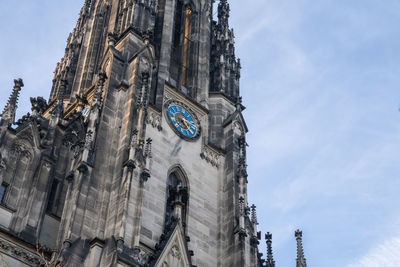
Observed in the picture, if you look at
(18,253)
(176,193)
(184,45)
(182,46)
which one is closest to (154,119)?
(176,193)

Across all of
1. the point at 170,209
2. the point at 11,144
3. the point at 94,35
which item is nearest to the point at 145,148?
the point at 170,209

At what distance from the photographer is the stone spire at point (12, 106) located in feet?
90.5

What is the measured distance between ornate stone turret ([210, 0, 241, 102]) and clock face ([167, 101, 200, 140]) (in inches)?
145

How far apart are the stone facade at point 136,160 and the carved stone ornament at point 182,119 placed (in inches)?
3.2

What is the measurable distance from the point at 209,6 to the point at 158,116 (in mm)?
12753

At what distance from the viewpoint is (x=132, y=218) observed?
25.2 m

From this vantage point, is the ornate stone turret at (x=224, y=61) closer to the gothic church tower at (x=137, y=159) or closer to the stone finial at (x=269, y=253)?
the gothic church tower at (x=137, y=159)

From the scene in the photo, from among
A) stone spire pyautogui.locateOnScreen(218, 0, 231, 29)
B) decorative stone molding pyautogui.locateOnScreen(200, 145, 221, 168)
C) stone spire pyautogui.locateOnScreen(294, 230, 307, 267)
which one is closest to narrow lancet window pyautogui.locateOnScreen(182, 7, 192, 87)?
stone spire pyautogui.locateOnScreen(218, 0, 231, 29)

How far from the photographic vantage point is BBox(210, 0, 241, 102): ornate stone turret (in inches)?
1479

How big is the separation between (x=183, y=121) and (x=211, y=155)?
212cm

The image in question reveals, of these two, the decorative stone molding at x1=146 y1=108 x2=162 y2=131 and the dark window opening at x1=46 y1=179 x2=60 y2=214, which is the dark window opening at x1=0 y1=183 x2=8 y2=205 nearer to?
the dark window opening at x1=46 y1=179 x2=60 y2=214

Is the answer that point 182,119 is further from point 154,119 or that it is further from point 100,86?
point 100,86

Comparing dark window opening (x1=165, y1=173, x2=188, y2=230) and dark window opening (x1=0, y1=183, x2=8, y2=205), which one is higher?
dark window opening (x1=165, y1=173, x2=188, y2=230)

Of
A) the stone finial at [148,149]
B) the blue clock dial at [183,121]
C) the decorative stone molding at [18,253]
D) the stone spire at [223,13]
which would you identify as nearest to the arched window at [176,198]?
the stone finial at [148,149]
